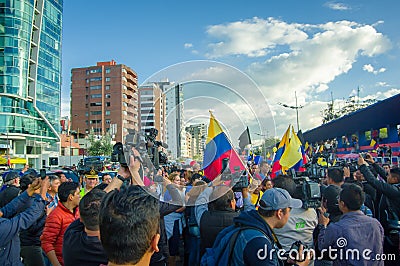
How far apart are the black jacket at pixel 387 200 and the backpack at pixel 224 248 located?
2921 millimetres

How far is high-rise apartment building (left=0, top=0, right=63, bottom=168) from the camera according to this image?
48.2 m

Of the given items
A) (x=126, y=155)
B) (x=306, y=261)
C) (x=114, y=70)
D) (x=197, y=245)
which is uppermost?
(x=114, y=70)

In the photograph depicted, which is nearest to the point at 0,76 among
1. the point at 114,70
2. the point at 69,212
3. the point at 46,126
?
the point at 46,126

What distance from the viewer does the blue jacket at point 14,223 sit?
3.13 m

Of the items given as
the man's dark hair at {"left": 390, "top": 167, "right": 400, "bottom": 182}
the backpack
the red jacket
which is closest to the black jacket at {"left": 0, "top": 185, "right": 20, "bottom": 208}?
the red jacket

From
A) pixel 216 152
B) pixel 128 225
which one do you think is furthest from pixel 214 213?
pixel 128 225

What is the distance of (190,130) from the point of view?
404 cm

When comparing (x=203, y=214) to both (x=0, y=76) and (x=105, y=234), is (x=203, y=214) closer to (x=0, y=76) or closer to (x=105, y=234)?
(x=105, y=234)

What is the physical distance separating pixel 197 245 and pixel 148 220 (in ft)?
10.8

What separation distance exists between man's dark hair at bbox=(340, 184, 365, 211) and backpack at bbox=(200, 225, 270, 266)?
1444mm

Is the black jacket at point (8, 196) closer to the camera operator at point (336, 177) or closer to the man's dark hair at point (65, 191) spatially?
the man's dark hair at point (65, 191)

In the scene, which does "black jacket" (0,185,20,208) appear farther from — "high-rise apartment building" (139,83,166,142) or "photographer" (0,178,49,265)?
"high-rise apartment building" (139,83,166,142)

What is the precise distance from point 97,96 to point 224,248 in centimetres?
8970

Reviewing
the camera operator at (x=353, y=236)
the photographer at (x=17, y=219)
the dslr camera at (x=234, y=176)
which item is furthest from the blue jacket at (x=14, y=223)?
the camera operator at (x=353, y=236)
